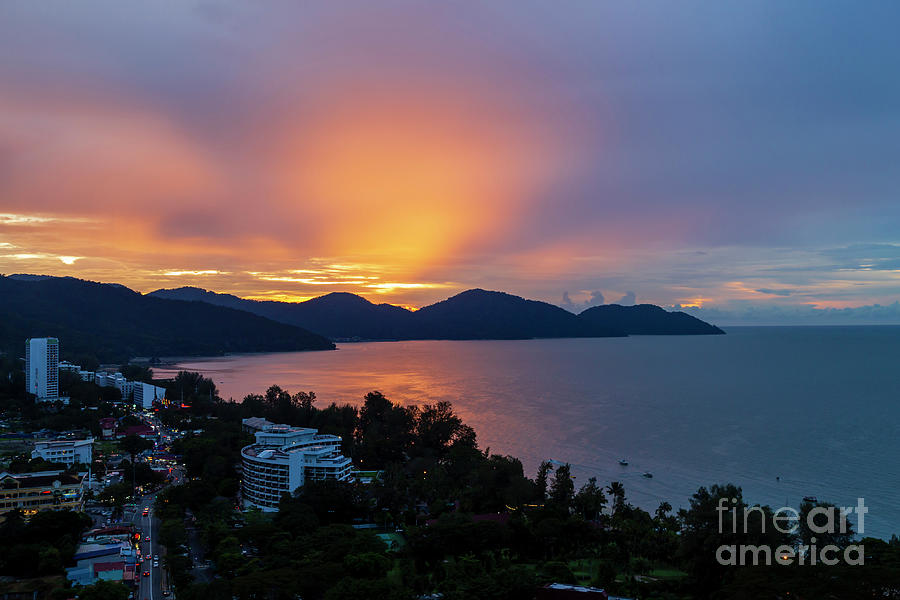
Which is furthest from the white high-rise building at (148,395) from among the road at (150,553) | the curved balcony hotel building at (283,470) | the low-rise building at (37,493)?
the curved balcony hotel building at (283,470)

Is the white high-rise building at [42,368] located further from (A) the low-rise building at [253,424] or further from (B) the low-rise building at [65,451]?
(A) the low-rise building at [253,424]

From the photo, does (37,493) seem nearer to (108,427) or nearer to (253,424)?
(253,424)

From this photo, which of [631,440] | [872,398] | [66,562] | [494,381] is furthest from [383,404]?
[872,398]

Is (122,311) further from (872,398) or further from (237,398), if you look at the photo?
(872,398)

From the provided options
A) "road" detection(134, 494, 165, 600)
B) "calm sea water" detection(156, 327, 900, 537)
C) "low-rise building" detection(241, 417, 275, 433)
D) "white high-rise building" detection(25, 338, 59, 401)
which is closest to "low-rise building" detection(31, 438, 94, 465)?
A: "road" detection(134, 494, 165, 600)
